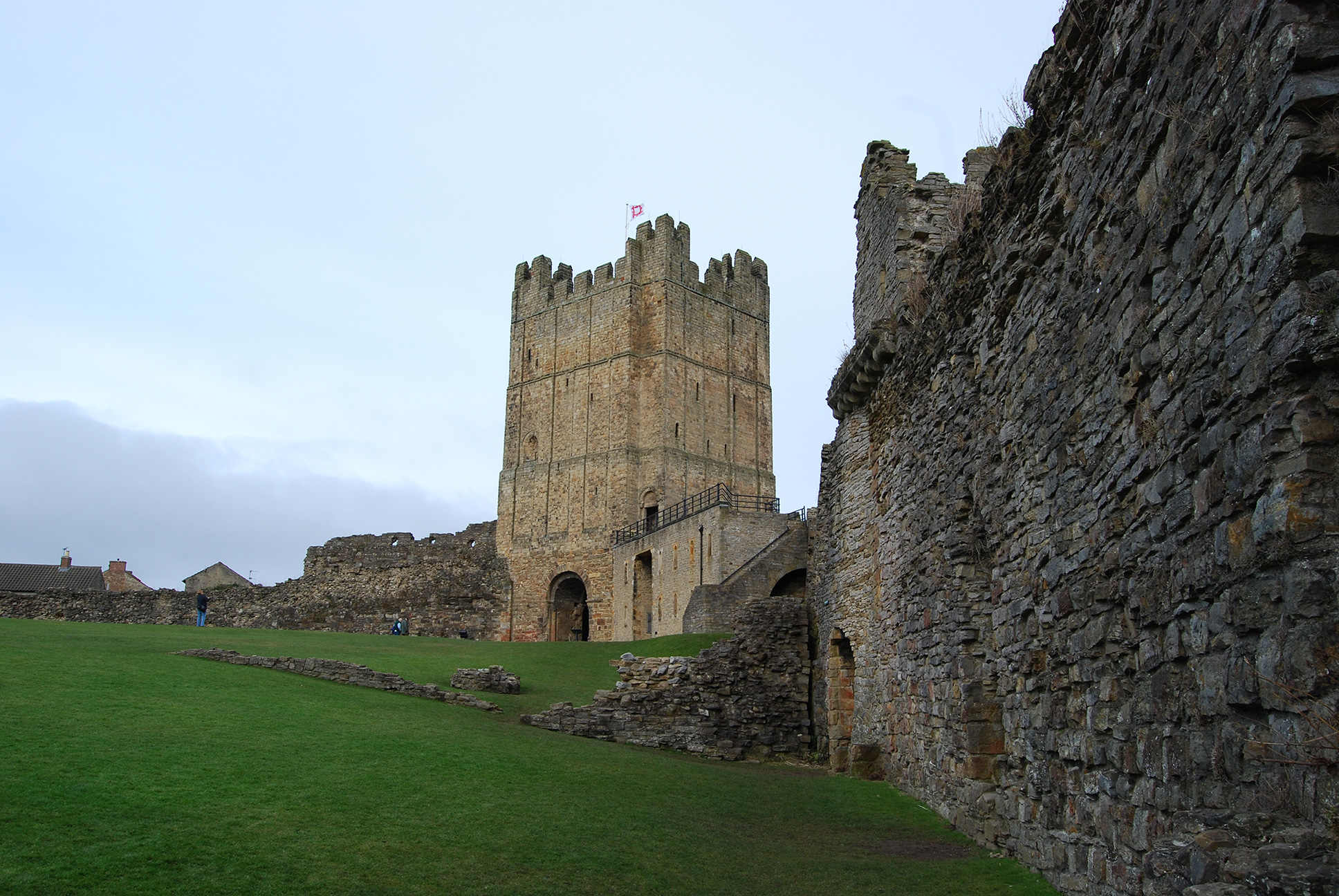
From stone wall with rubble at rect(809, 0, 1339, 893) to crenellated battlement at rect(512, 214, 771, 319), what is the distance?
38.7 metres

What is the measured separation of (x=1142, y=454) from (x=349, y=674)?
1310cm

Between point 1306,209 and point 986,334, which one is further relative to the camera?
A: point 986,334

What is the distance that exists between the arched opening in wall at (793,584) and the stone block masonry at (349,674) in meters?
14.7

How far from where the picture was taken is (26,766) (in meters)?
6.98

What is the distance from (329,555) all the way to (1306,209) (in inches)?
1631

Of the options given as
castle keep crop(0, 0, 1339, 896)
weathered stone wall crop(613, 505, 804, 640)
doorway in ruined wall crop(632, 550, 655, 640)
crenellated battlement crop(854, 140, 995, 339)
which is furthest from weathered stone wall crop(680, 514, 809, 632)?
crenellated battlement crop(854, 140, 995, 339)

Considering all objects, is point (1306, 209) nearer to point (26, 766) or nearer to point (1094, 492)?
point (1094, 492)

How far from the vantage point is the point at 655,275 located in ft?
153

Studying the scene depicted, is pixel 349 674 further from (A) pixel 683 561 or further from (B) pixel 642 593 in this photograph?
(B) pixel 642 593

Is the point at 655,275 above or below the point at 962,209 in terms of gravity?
above

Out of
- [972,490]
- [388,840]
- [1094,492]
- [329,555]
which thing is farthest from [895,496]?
[329,555]

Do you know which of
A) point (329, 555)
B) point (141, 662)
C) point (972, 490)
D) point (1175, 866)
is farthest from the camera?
point (329, 555)

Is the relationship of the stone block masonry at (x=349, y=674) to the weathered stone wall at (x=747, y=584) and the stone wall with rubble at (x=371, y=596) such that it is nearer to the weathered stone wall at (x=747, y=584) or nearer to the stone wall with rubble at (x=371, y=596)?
the weathered stone wall at (x=747, y=584)

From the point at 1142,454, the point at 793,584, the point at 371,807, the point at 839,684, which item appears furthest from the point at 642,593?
the point at 1142,454
